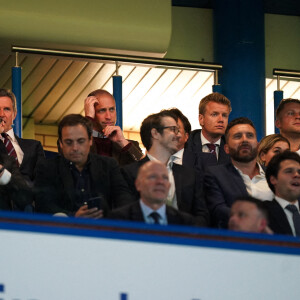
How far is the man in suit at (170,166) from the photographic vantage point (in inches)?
207

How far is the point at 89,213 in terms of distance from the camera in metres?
4.62

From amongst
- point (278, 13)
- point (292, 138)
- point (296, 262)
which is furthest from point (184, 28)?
point (296, 262)

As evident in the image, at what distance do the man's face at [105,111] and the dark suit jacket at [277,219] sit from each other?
1.62 m

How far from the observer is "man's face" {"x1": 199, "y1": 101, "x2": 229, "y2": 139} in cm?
655

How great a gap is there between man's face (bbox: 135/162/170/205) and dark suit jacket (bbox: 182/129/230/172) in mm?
1040

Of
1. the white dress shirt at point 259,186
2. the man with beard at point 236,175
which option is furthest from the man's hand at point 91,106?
the white dress shirt at point 259,186

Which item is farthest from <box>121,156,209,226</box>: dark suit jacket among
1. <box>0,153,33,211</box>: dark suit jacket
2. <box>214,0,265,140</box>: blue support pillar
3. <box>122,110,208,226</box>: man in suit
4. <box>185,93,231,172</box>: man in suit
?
<box>214,0,265,140</box>: blue support pillar

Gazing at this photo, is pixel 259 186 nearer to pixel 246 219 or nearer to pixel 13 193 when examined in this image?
pixel 246 219

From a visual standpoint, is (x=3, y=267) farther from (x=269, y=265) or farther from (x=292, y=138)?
(x=292, y=138)

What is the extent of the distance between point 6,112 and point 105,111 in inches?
27.6

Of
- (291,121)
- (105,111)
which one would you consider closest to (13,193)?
(105,111)

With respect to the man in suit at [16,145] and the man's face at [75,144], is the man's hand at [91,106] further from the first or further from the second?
the man's face at [75,144]

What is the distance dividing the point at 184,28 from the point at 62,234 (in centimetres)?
591

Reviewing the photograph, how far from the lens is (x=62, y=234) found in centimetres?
422
